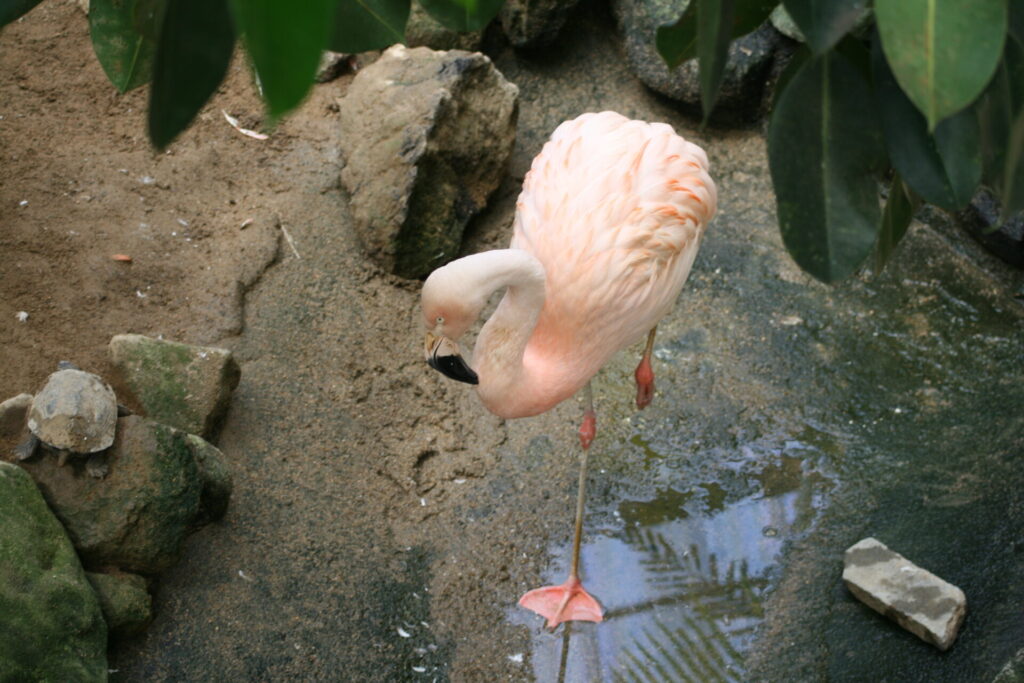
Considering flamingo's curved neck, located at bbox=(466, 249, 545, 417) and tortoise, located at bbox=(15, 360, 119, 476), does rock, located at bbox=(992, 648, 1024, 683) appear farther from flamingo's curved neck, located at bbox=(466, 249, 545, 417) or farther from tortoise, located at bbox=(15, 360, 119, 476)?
tortoise, located at bbox=(15, 360, 119, 476)

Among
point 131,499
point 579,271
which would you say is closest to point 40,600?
point 131,499

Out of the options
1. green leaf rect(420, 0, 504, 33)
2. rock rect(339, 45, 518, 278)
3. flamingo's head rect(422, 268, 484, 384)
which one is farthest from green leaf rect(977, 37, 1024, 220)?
rock rect(339, 45, 518, 278)

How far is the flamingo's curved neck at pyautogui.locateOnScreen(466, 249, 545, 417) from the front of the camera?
9.42 ft

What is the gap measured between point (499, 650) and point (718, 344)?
176cm

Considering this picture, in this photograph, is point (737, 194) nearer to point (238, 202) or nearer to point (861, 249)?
point (238, 202)

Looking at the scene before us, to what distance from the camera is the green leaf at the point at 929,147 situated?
102 centimetres

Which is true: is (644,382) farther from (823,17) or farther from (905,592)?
(823,17)

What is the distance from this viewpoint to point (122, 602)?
2.98 metres

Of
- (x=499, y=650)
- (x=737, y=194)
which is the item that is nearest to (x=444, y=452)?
(x=499, y=650)

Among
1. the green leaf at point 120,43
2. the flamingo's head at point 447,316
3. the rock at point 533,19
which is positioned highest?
the green leaf at point 120,43

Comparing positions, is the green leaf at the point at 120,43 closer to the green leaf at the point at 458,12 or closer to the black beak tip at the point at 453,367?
the green leaf at the point at 458,12

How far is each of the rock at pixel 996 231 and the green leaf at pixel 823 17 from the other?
3980 millimetres

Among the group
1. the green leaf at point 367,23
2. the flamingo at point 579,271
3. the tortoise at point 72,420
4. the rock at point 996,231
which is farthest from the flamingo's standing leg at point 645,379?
the green leaf at point 367,23

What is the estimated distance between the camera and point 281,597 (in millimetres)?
3305
